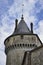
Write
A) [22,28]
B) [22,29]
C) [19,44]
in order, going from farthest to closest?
[22,28] < [22,29] < [19,44]

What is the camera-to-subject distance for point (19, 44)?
34.9 m

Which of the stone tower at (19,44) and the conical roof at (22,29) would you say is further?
the conical roof at (22,29)

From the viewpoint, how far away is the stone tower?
34.8 m

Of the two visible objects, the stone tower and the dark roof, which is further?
the dark roof

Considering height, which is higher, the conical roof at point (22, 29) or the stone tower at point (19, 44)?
the conical roof at point (22, 29)

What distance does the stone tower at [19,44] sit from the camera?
34.8 m

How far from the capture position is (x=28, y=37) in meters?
35.3

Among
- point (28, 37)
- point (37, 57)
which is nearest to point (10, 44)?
point (28, 37)

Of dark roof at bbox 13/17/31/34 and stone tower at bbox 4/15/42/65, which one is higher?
dark roof at bbox 13/17/31/34

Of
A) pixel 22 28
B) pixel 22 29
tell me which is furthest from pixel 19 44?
pixel 22 28

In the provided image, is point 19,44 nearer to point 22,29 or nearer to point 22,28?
point 22,29

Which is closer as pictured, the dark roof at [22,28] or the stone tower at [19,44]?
the stone tower at [19,44]

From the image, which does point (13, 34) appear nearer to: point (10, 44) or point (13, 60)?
point (10, 44)

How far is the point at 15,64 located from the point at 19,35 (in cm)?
409
